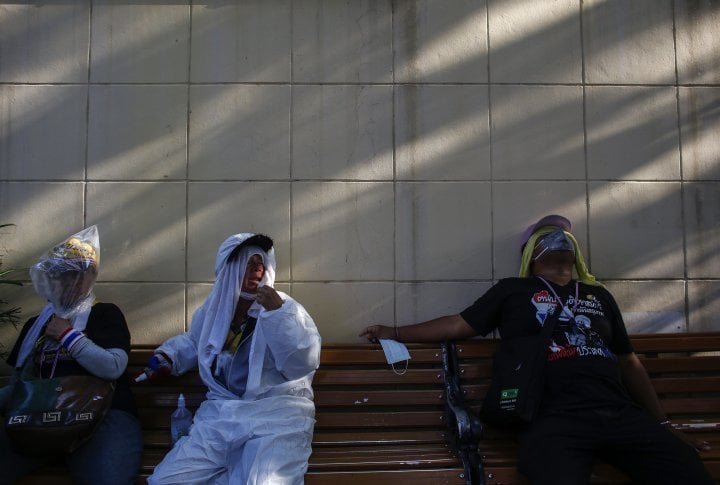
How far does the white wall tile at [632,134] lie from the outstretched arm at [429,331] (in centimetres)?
135

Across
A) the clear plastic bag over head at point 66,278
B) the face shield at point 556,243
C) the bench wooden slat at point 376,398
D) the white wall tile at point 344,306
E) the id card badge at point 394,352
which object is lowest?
the bench wooden slat at point 376,398

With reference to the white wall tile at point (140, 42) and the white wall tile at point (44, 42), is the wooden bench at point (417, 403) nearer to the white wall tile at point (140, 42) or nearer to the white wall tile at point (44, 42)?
the white wall tile at point (140, 42)

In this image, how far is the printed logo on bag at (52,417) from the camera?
2902mm

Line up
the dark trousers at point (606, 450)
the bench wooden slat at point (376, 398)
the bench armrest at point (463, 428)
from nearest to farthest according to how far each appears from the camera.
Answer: the dark trousers at point (606, 450) → the bench armrest at point (463, 428) → the bench wooden slat at point (376, 398)

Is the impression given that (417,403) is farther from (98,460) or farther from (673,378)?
(98,460)

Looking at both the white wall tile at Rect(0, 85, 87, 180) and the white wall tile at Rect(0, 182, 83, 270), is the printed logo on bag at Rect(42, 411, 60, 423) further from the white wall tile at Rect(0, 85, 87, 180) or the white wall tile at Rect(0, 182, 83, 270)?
the white wall tile at Rect(0, 85, 87, 180)

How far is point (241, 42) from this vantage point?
13.2 feet

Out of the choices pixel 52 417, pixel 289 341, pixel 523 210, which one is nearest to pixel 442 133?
pixel 523 210

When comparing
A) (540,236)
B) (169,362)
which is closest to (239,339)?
(169,362)

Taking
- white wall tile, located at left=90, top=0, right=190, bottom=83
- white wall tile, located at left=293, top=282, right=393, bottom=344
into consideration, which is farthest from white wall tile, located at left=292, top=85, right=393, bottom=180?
white wall tile, located at left=90, top=0, right=190, bottom=83

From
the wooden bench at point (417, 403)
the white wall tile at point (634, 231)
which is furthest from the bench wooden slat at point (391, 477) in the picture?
the white wall tile at point (634, 231)

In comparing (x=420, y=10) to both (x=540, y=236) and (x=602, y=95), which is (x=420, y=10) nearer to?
(x=602, y=95)

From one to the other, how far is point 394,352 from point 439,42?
197 centimetres

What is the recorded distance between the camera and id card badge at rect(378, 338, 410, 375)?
3.51m
